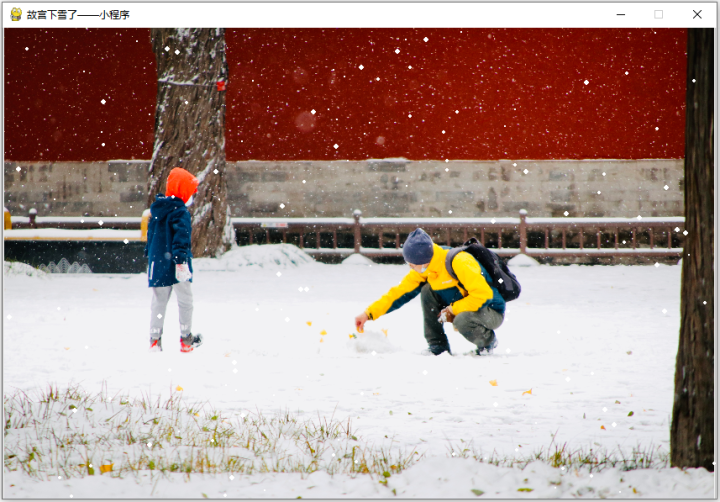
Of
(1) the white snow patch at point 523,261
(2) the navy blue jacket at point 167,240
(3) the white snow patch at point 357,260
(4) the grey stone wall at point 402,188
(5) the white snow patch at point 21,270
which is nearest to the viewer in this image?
(2) the navy blue jacket at point 167,240

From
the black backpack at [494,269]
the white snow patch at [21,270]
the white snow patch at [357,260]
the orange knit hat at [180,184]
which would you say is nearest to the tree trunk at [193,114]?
the white snow patch at [21,270]

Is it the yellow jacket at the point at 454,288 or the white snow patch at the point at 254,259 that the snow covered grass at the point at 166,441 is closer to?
the yellow jacket at the point at 454,288

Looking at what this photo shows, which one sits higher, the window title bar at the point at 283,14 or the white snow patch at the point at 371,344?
the window title bar at the point at 283,14

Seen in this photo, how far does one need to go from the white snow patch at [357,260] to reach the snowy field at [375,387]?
456 centimetres

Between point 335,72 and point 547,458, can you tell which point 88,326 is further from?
point 335,72

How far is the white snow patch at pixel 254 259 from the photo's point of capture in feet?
38.0

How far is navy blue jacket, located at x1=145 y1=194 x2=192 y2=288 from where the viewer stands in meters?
5.28

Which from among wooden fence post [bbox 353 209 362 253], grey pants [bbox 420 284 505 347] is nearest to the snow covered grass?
grey pants [bbox 420 284 505 347]

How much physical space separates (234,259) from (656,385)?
8.54 m

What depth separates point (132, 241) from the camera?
1070 centimetres

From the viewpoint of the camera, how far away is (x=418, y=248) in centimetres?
479

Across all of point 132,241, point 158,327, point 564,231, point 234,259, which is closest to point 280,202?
point 234,259

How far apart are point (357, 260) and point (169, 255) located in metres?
8.20

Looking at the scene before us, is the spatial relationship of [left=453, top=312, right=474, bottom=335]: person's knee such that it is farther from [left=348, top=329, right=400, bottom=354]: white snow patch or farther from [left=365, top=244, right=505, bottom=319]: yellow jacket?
[left=348, top=329, right=400, bottom=354]: white snow patch
